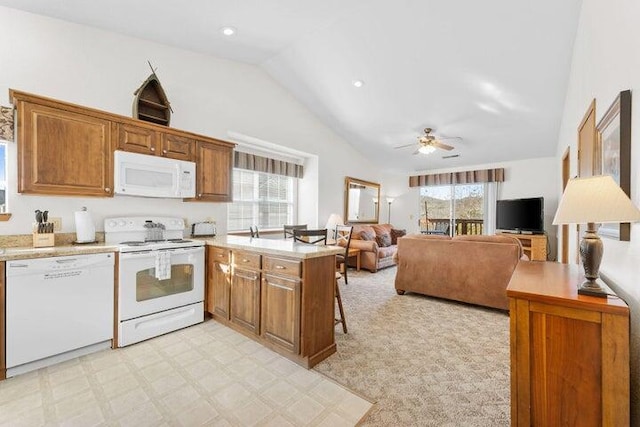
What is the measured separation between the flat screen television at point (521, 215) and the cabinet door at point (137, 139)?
667 centimetres

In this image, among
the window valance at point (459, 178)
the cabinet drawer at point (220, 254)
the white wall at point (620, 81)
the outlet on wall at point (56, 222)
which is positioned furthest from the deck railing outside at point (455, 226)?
the outlet on wall at point (56, 222)

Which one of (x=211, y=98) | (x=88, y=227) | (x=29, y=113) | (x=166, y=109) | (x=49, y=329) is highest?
(x=211, y=98)

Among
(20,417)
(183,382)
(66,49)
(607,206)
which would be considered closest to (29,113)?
(66,49)

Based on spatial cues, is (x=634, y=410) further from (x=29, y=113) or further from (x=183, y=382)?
(x=29, y=113)

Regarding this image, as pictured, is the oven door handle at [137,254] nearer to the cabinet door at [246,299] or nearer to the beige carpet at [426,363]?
the cabinet door at [246,299]

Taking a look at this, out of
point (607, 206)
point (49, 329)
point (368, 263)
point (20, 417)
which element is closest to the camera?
point (607, 206)

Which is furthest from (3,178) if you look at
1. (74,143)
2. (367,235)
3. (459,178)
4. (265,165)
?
(459,178)

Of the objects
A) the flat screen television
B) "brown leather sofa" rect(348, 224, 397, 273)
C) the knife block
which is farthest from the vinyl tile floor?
the flat screen television

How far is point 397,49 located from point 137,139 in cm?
325

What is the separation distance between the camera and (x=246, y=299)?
2605 mm

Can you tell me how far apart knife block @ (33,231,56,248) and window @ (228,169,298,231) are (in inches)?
91.4

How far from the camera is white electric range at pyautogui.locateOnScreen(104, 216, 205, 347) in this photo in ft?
8.11

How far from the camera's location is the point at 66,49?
8.75 feet

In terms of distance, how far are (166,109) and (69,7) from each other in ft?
3.55
